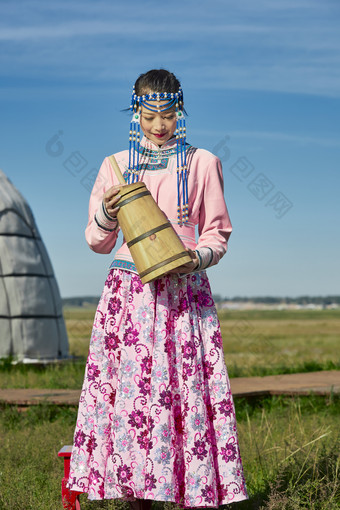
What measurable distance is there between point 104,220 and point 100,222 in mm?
25

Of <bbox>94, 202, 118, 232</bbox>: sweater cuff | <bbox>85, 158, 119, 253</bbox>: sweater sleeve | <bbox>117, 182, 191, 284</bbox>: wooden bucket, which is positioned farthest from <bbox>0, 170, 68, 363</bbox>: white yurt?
<bbox>117, 182, 191, 284</bbox>: wooden bucket

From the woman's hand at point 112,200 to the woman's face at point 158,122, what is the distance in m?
0.32

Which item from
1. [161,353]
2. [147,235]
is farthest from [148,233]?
[161,353]

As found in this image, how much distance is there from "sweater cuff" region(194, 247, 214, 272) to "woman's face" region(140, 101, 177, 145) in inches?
20.6

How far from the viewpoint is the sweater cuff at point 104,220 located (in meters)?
2.79

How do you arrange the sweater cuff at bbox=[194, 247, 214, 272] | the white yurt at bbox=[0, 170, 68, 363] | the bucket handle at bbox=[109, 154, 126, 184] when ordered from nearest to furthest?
the sweater cuff at bbox=[194, 247, 214, 272] < the bucket handle at bbox=[109, 154, 126, 184] < the white yurt at bbox=[0, 170, 68, 363]

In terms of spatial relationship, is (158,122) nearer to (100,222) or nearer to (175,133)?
(175,133)

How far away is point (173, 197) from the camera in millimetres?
2865

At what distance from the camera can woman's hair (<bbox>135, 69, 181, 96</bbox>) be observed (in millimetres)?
2861

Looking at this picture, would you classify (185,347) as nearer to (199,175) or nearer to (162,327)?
(162,327)

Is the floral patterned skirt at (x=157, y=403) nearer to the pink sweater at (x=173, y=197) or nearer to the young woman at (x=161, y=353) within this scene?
the young woman at (x=161, y=353)

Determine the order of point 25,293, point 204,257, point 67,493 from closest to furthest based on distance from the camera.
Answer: point 204,257 → point 67,493 → point 25,293

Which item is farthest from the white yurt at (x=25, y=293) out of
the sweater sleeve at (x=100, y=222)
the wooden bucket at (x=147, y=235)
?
the wooden bucket at (x=147, y=235)

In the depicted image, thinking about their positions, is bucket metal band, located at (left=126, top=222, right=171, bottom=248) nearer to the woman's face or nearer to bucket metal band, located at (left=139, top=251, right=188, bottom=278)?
bucket metal band, located at (left=139, top=251, right=188, bottom=278)
